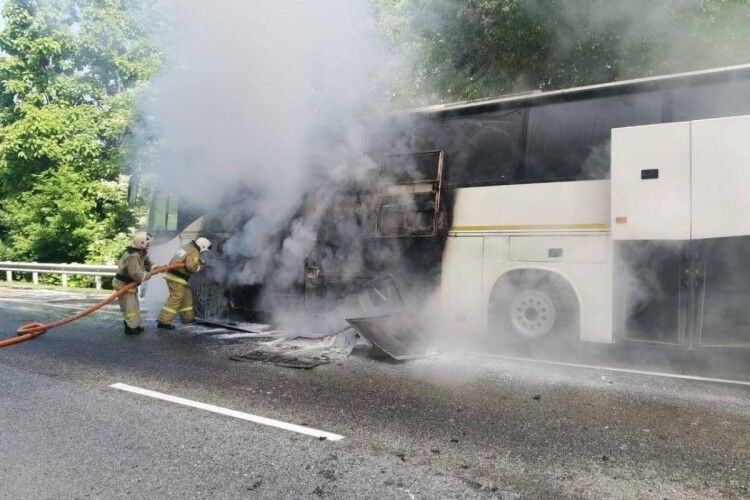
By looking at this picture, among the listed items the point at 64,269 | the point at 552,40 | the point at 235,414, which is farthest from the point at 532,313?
the point at 64,269

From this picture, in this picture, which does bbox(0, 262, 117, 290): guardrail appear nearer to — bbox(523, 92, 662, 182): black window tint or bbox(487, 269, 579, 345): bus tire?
bbox(487, 269, 579, 345): bus tire

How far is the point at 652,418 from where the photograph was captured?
385cm

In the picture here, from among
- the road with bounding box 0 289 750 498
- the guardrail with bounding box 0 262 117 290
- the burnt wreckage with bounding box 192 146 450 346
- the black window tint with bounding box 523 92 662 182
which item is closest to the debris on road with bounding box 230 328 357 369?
the road with bounding box 0 289 750 498

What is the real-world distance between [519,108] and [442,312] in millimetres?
2595

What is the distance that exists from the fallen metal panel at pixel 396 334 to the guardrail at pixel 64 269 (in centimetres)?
994

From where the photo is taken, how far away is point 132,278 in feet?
24.0

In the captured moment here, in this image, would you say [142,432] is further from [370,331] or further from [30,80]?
[30,80]

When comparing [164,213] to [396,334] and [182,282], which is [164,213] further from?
[396,334]

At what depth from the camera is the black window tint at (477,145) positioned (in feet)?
20.4

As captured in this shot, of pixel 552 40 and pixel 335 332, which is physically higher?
pixel 552 40

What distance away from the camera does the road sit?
284cm

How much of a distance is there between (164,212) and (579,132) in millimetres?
6613

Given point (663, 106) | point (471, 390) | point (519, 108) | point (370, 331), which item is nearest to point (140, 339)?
point (370, 331)

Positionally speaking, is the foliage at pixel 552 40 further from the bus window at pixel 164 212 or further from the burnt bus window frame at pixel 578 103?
the bus window at pixel 164 212
